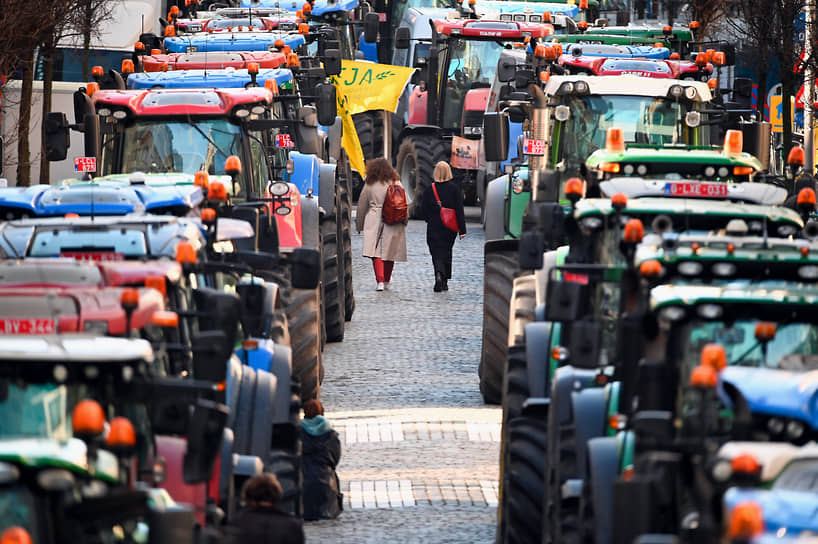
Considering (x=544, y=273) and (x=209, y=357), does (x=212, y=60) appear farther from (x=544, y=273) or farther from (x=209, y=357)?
(x=209, y=357)

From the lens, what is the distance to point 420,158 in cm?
3150

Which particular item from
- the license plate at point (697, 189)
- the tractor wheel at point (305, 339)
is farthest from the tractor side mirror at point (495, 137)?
the license plate at point (697, 189)

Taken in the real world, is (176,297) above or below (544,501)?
above

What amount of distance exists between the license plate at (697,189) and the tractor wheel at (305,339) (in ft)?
15.8

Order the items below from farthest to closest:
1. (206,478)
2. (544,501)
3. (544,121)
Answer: (544,121)
(544,501)
(206,478)

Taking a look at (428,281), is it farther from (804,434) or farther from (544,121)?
(804,434)

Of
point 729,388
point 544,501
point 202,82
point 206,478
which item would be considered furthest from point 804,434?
point 202,82

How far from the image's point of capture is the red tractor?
3150cm

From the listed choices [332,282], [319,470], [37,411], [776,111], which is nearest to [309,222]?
[332,282]

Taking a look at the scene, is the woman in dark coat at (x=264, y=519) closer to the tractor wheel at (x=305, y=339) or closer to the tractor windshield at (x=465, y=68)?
the tractor wheel at (x=305, y=339)

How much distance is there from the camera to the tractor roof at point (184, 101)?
55.3ft

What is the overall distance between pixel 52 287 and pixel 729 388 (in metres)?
3.51

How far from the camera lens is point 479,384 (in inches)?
741

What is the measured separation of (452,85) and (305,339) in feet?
51.2
